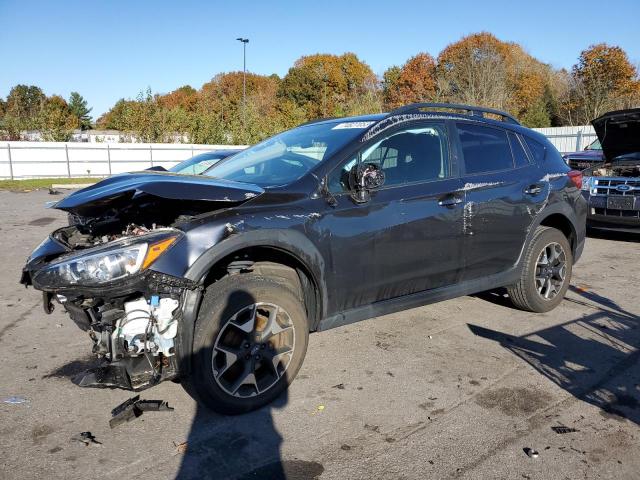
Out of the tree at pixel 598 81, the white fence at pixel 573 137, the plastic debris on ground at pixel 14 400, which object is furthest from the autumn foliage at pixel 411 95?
the plastic debris on ground at pixel 14 400

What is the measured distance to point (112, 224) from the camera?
351cm

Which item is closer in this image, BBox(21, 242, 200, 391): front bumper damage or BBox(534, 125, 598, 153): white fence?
BBox(21, 242, 200, 391): front bumper damage

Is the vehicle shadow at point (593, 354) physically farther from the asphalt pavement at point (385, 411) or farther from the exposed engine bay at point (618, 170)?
the exposed engine bay at point (618, 170)

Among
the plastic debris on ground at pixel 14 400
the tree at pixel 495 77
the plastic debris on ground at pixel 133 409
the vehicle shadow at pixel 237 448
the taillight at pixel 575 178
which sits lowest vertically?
the plastic debris on ground at pixel 14 400

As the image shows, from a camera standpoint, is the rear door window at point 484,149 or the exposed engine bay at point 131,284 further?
the rear door window at point 484,149

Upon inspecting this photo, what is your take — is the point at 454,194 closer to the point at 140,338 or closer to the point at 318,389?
the point at 318,389

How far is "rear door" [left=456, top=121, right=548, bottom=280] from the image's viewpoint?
443 centimetres

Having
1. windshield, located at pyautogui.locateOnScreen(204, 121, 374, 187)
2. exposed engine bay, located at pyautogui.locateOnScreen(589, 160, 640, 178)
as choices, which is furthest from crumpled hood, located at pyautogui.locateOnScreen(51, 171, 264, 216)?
exposed engine bay, located at pyautogui.locateOnScreen(589, 160, 640, 178)

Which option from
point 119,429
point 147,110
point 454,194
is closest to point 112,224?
point 119,429

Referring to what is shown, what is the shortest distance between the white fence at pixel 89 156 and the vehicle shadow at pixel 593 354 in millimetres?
25082

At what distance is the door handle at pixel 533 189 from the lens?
4.85 meters

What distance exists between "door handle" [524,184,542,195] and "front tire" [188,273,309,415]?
8.48ft

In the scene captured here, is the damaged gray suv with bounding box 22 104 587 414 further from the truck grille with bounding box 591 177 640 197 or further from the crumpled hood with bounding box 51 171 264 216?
the truck grille with bounding box 591 177 640 197

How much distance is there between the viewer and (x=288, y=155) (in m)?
4.25
